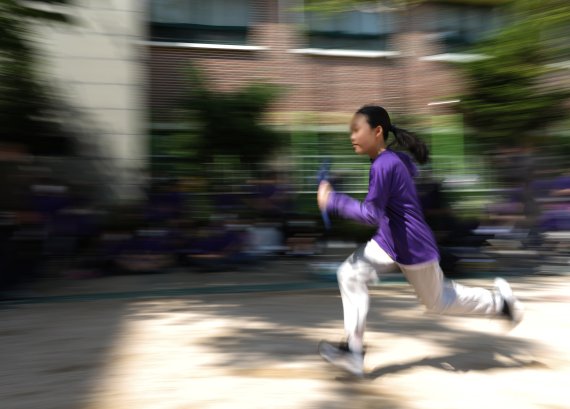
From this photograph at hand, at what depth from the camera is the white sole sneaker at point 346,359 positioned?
3.79m

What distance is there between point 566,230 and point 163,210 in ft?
18.0

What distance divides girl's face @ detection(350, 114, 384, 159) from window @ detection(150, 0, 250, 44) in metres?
9.84

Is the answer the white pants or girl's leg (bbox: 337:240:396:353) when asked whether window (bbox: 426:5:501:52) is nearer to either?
A: the white pants

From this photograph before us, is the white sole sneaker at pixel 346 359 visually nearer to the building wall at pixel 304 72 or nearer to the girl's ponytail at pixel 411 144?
the girl's ponytail at pixel 411 144

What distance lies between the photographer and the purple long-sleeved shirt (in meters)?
3.68

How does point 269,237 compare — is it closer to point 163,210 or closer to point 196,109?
point 163,210

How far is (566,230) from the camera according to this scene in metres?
8.90

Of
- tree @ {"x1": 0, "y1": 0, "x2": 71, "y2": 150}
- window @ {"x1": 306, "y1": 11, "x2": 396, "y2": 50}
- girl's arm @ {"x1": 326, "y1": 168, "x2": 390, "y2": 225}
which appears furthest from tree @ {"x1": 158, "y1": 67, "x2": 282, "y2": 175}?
girl's arm @ {"x1": 326, "y1": 168, "x2": 390, "y2": 225}

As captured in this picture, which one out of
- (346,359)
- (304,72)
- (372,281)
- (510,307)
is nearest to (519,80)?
(304,72)

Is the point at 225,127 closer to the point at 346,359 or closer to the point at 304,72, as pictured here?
the point at 304,72

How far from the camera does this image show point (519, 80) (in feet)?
30.7

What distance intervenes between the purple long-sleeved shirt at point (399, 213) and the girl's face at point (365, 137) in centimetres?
7

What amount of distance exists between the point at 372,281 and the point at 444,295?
47 cm

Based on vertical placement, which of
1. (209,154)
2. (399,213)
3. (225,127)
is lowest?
(399,213)
